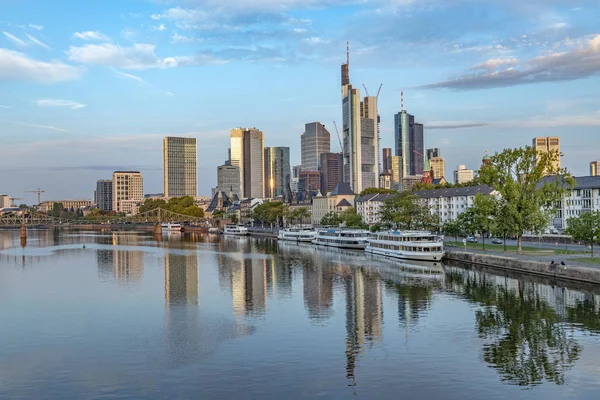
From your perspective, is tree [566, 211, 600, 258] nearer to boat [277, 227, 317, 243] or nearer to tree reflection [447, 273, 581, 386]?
tree reflection [447, 273, 581, 386]

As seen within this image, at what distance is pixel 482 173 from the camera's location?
88.0m

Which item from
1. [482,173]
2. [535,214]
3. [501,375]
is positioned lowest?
[501,375]

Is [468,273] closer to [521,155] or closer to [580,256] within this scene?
[580,256]

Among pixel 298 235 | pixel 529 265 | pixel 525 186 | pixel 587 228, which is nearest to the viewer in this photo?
pixel 529 265

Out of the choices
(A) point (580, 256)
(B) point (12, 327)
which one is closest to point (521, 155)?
(A) point (580, 256)

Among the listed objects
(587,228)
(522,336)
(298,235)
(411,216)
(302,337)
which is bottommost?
(522,336)

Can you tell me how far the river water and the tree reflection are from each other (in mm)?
144

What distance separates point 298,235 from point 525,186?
72.5 m

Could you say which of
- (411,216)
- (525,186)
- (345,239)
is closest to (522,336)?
(525,186)

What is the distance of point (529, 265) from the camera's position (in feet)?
221

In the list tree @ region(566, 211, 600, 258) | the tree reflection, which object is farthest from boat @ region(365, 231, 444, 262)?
the tree reflection

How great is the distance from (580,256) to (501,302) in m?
23.2

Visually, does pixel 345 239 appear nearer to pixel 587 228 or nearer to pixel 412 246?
pixel 412 246

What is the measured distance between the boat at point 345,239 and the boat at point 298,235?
36.1ft
